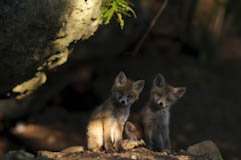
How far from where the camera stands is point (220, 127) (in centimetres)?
893

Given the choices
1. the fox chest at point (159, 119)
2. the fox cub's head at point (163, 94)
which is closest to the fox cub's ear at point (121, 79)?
the fox cub's head at point (163, 94)

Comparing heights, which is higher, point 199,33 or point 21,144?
point 199,33

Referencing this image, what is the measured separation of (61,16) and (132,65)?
6.58m

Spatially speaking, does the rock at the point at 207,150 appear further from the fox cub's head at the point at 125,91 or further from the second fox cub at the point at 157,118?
the fox cub's head at the point at 125,91

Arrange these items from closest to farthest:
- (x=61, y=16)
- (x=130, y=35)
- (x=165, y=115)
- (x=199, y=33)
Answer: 1. (x=61, y=16)
2. (x=165, y=115)
3. (x=130, y=35)
4. (x=199, y=33)

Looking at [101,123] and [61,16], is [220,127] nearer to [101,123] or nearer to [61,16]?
[101,123]

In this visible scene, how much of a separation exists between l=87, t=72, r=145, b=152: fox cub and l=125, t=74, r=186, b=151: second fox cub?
34 centimetres

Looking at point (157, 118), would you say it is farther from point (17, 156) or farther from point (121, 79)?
point (17, 156)

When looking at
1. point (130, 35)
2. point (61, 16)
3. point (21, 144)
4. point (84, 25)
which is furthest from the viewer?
point (130, 35)

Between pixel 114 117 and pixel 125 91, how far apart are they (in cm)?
39

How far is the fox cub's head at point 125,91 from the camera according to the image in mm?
3850

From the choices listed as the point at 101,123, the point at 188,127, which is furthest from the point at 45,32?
the point at 188,127

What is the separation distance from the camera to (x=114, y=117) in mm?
3949

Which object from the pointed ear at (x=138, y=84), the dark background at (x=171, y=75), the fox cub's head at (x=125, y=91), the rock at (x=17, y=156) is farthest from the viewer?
the dark background at (x=171, y=75)
